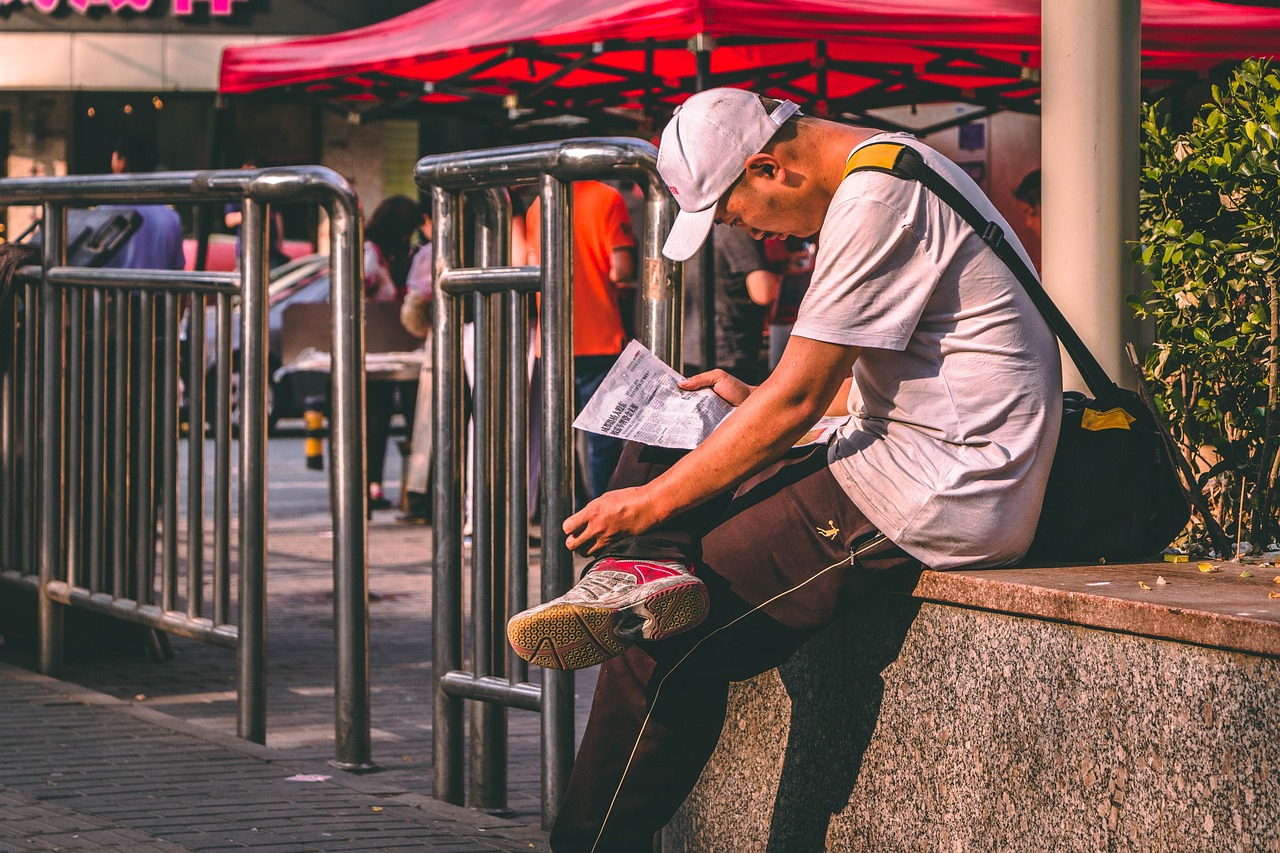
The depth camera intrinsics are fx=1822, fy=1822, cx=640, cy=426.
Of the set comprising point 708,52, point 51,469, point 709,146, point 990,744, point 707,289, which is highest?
point 708,52

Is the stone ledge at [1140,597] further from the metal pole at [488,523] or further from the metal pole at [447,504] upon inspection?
the metal pole at [447,504]

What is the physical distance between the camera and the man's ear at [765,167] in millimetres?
3182

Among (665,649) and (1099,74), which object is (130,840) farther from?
(1099,74)

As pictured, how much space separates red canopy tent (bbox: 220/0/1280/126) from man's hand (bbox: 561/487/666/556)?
5.29 metres

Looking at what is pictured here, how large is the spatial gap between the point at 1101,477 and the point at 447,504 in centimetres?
176

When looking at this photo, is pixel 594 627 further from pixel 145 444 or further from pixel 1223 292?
pixel 145 444

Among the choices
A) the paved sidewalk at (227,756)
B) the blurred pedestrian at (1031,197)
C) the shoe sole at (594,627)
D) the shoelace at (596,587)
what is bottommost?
the paved sidewalk at (227,756)

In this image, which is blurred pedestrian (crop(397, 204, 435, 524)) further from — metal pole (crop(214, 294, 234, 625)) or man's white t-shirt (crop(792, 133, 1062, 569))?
man's white t-shirt (crop(792, 133, 1062, 569))

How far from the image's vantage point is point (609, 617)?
9.91 ft

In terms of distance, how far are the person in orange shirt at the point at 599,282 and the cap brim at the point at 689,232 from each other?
4.73 metres

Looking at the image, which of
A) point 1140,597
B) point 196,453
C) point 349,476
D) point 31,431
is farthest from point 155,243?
point 1140,597

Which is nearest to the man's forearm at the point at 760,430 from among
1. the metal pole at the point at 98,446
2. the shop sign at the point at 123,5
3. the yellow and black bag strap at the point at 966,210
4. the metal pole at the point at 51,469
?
the yellow and black bag strap at the point at 966,210

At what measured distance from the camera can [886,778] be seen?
3.28 meters

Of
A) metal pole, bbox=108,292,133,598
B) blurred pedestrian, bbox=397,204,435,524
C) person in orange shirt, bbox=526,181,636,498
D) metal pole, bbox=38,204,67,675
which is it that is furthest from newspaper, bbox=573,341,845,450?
blurred pedestrian, bbox=397,204,435,524
